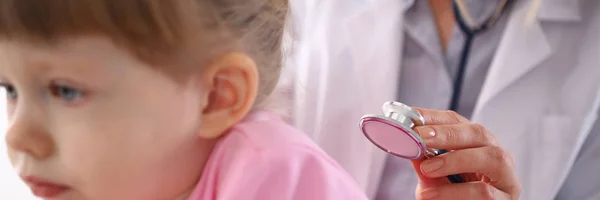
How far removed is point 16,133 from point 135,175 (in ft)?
0.32

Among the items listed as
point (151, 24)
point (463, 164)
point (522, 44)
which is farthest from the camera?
point (522, 44)

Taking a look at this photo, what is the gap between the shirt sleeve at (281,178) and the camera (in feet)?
1.70

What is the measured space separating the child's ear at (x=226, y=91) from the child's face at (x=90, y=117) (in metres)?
0.02

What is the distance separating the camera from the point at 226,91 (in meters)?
0.51

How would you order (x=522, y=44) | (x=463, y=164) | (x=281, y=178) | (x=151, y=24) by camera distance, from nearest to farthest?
(x=151, y=24) < (x=281, y=178) < (x=463, y=164) < (x=522, y=44)

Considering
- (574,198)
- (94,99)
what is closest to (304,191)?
(94,99)

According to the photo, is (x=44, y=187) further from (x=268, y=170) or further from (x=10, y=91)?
(x=268, y=170)

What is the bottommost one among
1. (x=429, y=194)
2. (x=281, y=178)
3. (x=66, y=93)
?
(x=429, y=194)

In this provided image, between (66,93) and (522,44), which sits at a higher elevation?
(66,93)

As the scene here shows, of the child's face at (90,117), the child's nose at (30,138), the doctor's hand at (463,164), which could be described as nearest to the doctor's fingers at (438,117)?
the doctor's hand at (463,164)

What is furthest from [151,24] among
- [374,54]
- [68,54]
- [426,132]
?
[374,54]

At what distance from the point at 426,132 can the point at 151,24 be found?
0.30m

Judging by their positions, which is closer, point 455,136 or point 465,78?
point 455,136

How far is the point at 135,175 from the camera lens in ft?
1.61
